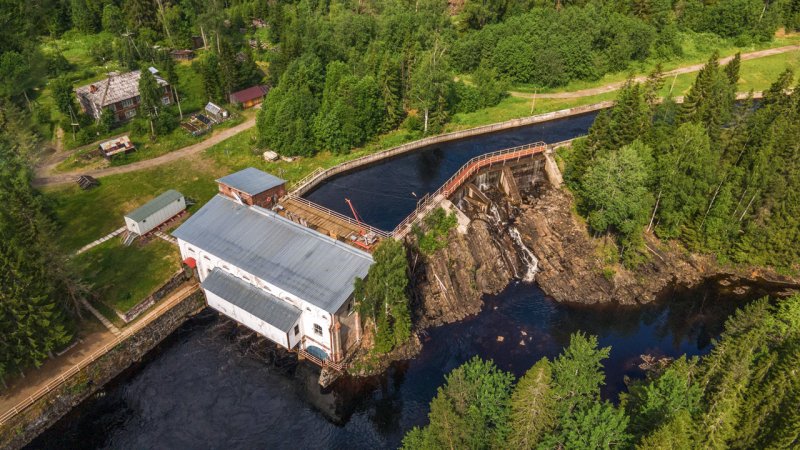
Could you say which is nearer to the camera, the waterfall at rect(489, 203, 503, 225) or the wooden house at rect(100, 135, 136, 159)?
the waterfall at rect(489, 203, 503, 225)

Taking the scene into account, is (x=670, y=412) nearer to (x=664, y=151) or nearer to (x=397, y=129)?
(x=664, y=151)

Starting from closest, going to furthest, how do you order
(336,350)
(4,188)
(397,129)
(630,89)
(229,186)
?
(336,350) < (4,188) < (229,186) < (630,89) < (397,129)

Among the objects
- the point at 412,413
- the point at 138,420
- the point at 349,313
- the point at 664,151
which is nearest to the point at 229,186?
the point at 349,313

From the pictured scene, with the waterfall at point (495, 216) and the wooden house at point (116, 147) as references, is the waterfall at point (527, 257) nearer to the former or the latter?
the waterfall at point (495, 216)

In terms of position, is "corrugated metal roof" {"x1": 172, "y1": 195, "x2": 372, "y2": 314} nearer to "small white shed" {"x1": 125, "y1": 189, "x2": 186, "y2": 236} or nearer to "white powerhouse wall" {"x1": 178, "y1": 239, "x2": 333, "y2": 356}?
"white powerhouse wall" {"x1": 178, "y1": 239, "x2": 333, "y2": 356}

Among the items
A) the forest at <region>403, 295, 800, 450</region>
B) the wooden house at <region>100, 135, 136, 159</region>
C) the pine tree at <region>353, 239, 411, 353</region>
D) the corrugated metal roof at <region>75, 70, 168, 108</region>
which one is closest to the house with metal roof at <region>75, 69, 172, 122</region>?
the corrugated metal roof at <region>75, 70, 168, 108</region>
